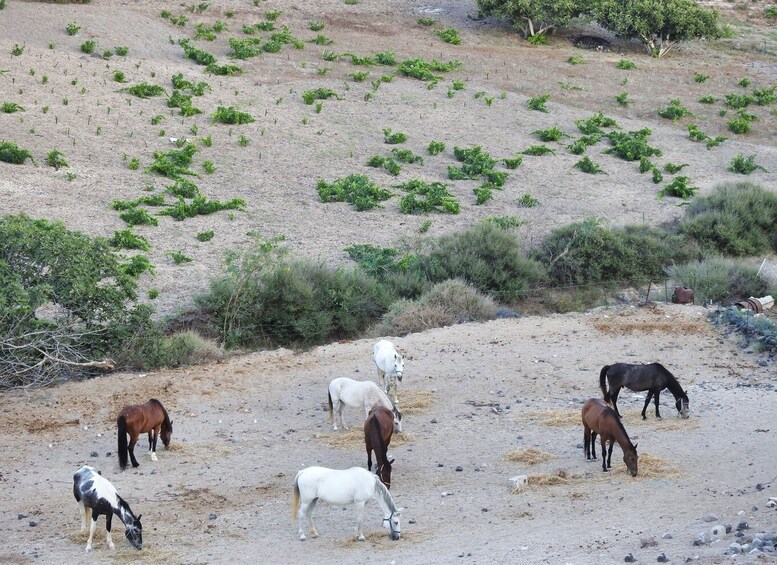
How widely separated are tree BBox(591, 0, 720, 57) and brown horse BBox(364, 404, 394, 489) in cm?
3531

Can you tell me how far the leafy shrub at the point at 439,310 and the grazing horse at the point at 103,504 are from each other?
9.59 meters

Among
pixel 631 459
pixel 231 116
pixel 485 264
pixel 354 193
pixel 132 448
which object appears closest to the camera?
pixel 631 459

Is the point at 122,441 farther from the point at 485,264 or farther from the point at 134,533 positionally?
the point at 485,264

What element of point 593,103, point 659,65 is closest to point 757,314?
point 593,103

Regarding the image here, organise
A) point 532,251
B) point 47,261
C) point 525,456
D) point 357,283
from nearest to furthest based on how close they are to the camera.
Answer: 1. point 525,456
2. point 47,261
3. point 357,283
4. point 532,251

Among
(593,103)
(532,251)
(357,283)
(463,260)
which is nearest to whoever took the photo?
(357,283)

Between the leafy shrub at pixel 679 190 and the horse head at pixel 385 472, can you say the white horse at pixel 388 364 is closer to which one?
the horse head at pixel 385 472

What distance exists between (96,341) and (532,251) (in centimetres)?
1165

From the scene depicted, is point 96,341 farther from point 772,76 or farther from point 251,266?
point 772,76

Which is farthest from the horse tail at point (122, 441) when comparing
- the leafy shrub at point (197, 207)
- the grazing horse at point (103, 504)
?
the leafy shrub at point (197, 207)

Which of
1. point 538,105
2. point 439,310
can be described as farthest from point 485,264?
point 538,105

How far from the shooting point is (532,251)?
2723cm

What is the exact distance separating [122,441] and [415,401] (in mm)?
4742

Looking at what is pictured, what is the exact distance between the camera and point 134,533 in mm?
12344
